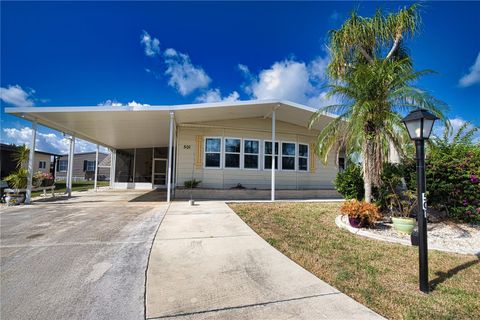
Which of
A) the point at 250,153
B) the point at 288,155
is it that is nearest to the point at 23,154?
the point at 250,153

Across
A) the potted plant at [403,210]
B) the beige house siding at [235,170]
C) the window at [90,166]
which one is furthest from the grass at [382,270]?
the window at [90,166]

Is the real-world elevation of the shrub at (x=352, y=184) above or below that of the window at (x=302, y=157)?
below

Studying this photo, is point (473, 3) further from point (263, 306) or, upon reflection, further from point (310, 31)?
point (263, 306)

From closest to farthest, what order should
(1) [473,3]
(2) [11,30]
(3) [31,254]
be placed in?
(3) [31,254], (1) [473,3], (2) [11,30]

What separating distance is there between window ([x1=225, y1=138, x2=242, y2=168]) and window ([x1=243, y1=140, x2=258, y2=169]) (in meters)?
0.31

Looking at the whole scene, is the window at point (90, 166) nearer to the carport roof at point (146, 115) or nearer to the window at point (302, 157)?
the carport roof at point (146, 115)

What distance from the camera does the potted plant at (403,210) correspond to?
199 inches

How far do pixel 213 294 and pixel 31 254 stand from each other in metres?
3.16

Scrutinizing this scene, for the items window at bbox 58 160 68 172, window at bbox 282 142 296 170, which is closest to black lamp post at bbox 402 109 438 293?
window at bbox 282 142 296 170

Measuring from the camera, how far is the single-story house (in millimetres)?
8953

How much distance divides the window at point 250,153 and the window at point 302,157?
2470mm

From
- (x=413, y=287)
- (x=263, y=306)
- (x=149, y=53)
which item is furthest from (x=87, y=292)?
(x=149, y=53)

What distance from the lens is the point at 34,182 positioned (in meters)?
10.1

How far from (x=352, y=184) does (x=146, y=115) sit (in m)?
7.40
